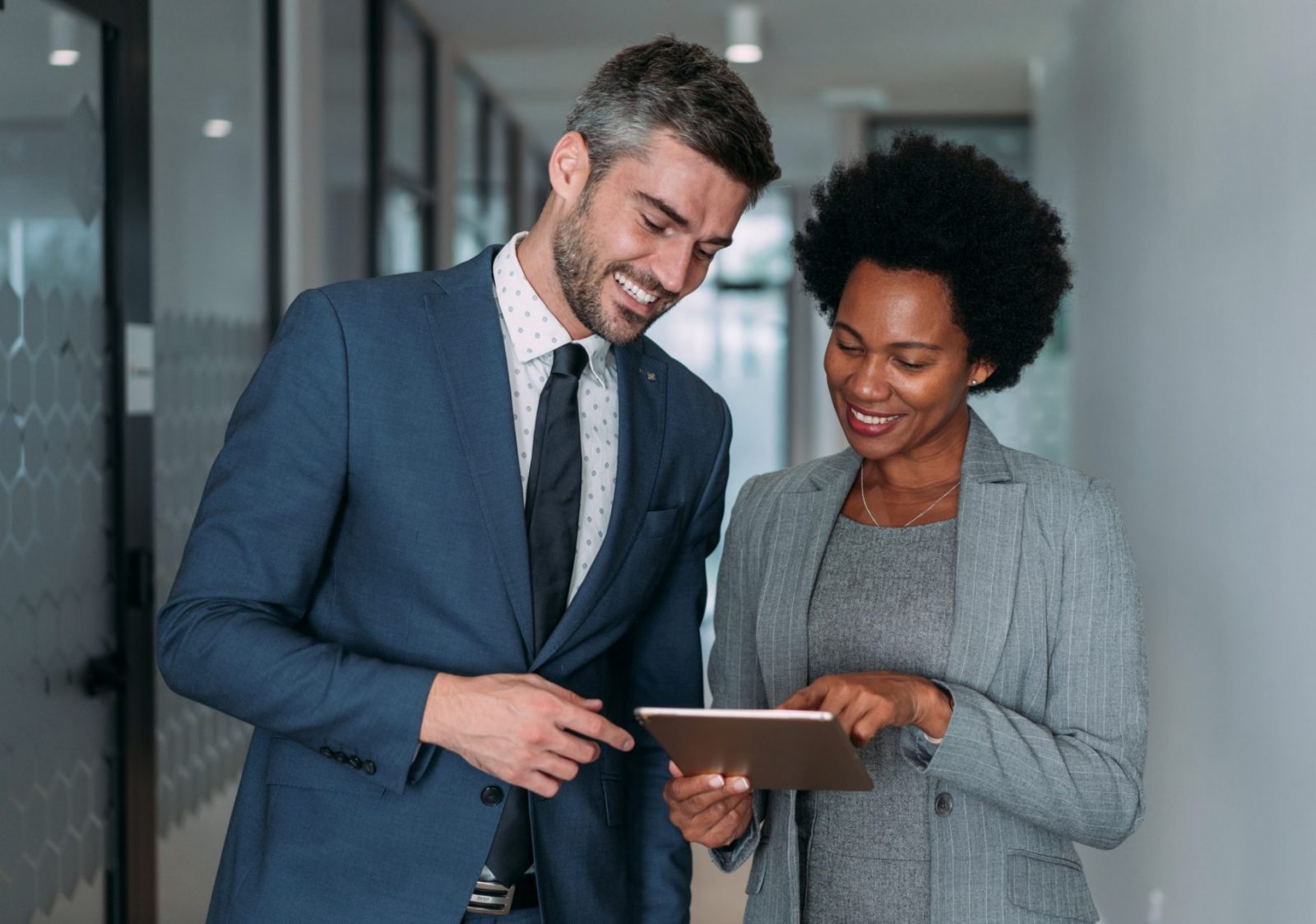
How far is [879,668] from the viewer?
171cm

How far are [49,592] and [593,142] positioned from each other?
168 centimetres

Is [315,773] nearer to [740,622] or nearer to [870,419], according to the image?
[740,622]

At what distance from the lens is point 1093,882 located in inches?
164

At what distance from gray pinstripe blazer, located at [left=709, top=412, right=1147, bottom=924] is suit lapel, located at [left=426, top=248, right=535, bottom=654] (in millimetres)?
504

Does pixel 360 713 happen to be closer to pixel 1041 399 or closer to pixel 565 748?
pixel 565 748

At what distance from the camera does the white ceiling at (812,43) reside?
569 cm

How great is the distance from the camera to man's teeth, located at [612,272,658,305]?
1.49 m

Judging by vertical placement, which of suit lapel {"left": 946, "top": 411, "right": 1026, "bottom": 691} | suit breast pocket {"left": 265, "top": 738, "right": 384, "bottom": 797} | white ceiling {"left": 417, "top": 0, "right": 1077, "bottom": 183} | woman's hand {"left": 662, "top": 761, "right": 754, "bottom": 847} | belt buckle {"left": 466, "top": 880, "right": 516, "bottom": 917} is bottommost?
belt buckle {"left": 466, "top": 880, "right": 516, "bottom": 917}

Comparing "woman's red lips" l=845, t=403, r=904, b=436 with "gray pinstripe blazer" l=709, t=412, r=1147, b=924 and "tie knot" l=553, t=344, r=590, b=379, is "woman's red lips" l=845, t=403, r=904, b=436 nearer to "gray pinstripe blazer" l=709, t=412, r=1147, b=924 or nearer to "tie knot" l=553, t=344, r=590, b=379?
"gray pinstripe blazer" l=709, t=412, r=1147, b=924

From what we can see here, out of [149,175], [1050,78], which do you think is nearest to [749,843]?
[149,175]

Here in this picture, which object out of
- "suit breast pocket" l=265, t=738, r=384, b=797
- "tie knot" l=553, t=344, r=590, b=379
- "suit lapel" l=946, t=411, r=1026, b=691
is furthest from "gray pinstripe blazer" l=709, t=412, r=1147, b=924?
"suit breast pocket" l=265, t=738, r=384, b=797

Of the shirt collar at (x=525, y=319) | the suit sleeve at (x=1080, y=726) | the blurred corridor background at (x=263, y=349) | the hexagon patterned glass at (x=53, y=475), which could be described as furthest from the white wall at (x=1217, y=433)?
the hexagon patterned glass at (x=53, y=475)

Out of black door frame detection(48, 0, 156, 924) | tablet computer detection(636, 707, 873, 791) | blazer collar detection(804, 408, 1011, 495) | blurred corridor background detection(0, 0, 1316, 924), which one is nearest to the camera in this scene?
tablet computer detection(636, 707, 873, 791)

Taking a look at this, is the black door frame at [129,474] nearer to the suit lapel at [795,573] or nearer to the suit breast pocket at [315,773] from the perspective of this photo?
the suit breast pocket at [315,773]
